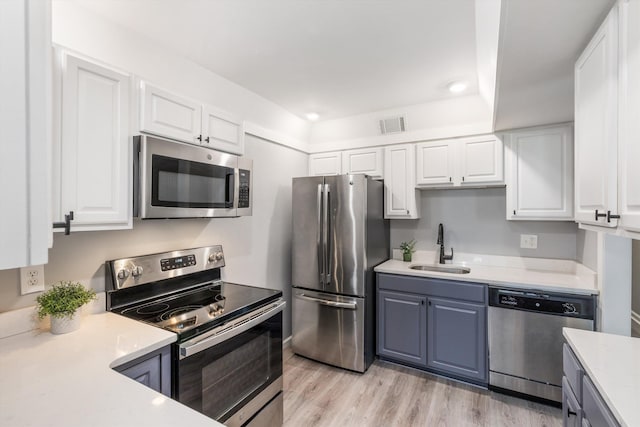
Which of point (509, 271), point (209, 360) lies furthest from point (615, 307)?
point (209, 360)

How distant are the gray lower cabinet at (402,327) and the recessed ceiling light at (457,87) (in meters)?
1.81

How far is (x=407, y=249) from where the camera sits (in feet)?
10.5

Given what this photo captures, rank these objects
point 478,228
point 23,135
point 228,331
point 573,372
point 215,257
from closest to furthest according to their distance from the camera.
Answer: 1. point 23,135
2. point 573,372
3. point 228,331
4. point 215,257
5. point 478,228

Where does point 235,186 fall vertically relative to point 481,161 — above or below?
below

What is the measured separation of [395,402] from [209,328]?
164 centimetres

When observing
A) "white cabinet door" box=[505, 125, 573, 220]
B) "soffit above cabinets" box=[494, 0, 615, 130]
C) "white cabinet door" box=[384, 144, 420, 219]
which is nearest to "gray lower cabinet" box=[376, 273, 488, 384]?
"white cabinet door" box=[384, 144, 420, 219]

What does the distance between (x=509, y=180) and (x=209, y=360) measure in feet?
8.57

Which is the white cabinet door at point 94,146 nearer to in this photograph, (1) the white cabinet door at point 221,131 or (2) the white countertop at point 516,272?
(1) the white cabinet door at point 221,131

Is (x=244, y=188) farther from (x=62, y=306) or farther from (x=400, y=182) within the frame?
(x=400, y=182)


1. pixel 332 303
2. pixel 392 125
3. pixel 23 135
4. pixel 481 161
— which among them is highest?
pixel 392 125

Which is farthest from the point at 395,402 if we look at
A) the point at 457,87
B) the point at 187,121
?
the point at 457,87

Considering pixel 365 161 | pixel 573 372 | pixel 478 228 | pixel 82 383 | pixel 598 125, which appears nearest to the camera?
pixel 82 383

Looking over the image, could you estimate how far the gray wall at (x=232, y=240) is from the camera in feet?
A: 5.19

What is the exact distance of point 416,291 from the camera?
267 cm
